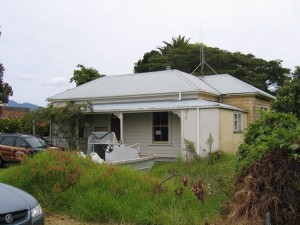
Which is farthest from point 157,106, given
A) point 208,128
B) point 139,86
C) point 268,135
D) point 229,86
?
point 268,135

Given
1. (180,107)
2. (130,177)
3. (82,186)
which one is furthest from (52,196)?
(180,107)

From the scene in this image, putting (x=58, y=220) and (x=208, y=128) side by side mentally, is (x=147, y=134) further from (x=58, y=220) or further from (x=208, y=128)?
(x=58, y=220)

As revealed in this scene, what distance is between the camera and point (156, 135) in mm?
20594

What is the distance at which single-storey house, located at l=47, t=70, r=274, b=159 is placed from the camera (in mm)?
17453

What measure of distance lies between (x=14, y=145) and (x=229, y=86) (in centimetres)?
1264

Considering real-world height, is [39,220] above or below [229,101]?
below

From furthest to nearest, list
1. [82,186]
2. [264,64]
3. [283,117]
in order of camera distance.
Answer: [264,64] → [82,186] → [283,117]

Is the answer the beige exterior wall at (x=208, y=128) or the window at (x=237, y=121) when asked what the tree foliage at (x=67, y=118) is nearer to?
the beige exterior wall at (x=208, y=128)

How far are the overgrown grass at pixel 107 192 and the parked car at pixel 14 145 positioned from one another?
7.40m

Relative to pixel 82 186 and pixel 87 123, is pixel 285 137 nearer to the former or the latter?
pixel 82 186

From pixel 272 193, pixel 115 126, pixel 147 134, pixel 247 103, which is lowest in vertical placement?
pixel 272 193

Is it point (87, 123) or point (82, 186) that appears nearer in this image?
point (82, 186)

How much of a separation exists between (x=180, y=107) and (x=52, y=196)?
10.8 metres

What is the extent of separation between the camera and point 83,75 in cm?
3734
